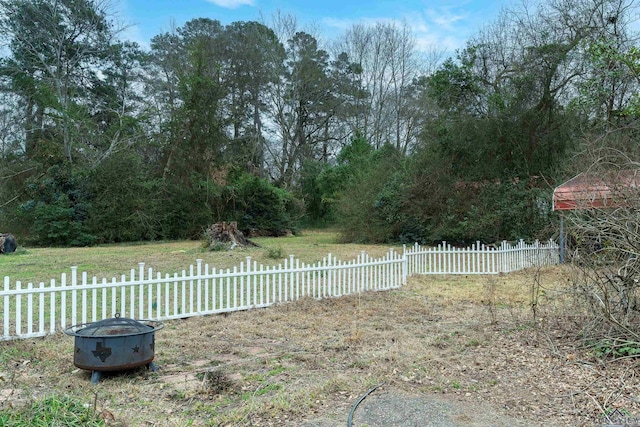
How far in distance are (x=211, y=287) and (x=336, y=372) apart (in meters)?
5.60

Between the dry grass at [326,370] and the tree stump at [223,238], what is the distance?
8.89m

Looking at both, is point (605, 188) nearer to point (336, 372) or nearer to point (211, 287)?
point (336, 372)

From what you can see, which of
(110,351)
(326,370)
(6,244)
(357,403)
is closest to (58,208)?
(6,244)

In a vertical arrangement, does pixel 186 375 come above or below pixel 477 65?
below

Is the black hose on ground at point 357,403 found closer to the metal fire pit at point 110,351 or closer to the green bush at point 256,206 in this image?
the metal fire pit at point 110,351

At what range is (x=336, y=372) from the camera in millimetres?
4023

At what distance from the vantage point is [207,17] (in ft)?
103

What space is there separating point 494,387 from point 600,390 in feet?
2.52

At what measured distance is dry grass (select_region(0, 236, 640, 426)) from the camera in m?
3.23

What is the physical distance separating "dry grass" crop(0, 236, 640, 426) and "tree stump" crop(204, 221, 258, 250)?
8.89 metres

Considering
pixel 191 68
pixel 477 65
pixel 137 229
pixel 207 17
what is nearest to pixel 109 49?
pixel 191 68

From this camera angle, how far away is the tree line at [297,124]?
50.3 feet

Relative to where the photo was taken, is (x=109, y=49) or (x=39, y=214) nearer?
(x=39, y=214)

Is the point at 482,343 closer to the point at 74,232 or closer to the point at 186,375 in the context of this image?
the point at 186,375
